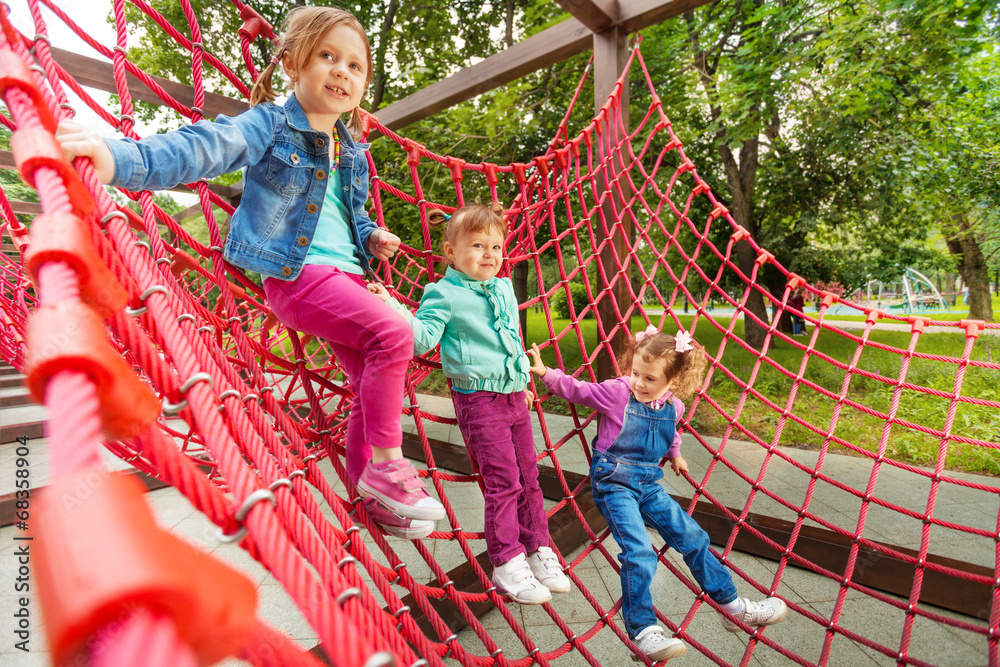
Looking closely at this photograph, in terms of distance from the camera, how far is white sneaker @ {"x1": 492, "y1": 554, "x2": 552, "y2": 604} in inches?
49.6

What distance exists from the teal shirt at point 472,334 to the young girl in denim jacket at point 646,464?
Answer: 6.1 inches

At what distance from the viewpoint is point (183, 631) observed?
1.03ft

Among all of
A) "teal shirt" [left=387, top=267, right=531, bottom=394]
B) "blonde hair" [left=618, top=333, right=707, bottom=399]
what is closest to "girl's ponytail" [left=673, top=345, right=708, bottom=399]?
"blonde hair" [left=618, top=333, right=707, bottom=399]

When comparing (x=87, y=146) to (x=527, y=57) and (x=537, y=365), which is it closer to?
(x=537, y=365)

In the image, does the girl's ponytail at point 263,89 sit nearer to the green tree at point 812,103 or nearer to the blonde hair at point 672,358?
the blonde hair at point 672,358

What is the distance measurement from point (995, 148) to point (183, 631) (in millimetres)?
7285

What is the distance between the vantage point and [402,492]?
1.11m

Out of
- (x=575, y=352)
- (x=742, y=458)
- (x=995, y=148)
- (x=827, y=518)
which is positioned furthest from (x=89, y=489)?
(x=995, y=148)

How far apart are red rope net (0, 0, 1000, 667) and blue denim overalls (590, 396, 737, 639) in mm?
78

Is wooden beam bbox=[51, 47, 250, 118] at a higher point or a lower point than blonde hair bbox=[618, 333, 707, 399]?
higher

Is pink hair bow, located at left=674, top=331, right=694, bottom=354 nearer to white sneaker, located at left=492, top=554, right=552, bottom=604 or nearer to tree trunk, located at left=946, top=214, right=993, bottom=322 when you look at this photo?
white sneaker, located at left=492, top=554, right=552, bottom=604

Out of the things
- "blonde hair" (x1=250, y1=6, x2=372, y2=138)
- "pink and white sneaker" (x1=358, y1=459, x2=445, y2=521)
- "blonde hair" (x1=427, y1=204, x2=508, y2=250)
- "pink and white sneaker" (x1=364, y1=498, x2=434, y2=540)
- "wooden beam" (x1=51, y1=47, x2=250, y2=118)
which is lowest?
"pink and white sneaker" (x1=364, y1=498, x2=434, y2=540)

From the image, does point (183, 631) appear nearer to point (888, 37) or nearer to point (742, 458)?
point (742, 458)

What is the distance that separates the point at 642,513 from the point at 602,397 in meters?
0.39
